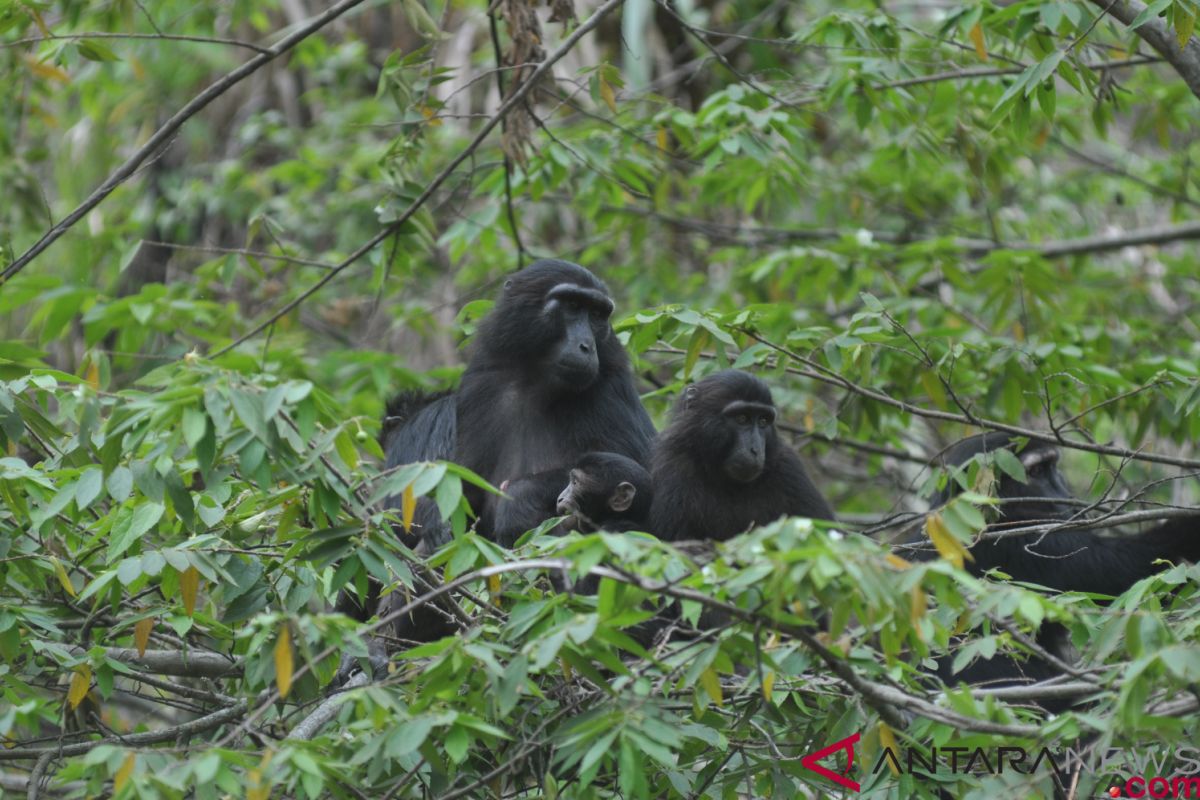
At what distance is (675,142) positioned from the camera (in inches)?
352

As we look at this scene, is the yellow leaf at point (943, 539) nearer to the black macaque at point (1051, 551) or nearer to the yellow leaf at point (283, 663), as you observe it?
the yellow leaf at point (283, 663)

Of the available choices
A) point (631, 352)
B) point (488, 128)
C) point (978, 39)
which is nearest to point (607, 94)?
point (488, 128)

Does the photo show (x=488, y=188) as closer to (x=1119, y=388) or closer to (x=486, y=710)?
(x=1119, y=388)

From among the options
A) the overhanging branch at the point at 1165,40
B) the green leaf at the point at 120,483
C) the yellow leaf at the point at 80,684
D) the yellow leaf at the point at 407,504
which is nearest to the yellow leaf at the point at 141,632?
the yellow leaf at the point at 80,684

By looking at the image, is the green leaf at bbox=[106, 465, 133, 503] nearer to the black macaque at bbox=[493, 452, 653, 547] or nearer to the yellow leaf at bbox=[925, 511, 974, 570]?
the black macaque at bbox=[493, 452, 653, 547]

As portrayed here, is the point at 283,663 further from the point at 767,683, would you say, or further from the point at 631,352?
the point at 631,352

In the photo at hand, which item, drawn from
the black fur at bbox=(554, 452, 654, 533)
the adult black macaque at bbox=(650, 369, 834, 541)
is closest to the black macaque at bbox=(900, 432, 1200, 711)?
the adult black macaque at bbox=(650, 369, 834, 541)

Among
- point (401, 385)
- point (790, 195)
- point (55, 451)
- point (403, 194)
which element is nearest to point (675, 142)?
point (790, 195)

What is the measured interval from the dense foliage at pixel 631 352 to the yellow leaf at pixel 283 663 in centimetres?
2

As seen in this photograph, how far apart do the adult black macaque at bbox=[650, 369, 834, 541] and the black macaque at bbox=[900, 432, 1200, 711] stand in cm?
61

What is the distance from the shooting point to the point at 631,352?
5.05m

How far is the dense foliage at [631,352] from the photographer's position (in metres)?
3.05

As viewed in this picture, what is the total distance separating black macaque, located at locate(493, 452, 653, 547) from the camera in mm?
4977

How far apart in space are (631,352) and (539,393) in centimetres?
65
